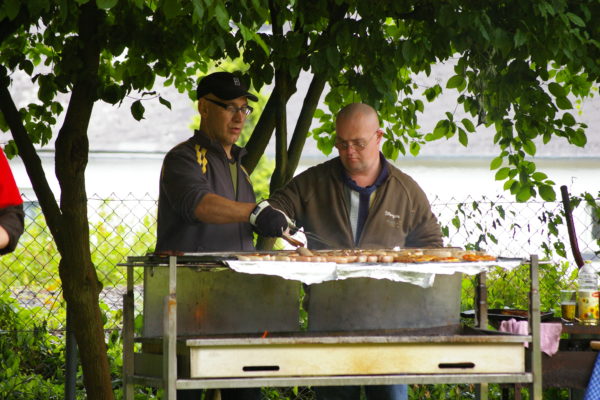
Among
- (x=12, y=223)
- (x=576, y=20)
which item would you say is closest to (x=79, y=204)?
(x=12, y=223)

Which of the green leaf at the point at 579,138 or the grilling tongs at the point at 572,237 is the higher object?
the green leaf at the point at 579,138

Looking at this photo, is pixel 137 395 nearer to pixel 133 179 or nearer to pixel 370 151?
Answer: pixel 370 151

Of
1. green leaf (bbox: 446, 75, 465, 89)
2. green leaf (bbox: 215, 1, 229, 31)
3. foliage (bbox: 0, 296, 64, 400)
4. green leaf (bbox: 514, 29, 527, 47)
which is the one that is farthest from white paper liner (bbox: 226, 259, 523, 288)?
foliage (bbox: 0, 296, 64, 400)

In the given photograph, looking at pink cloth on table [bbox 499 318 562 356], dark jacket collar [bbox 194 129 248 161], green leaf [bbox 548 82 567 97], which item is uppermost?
green leaf [bbox 548 82 567 97]

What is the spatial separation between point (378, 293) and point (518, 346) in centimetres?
80

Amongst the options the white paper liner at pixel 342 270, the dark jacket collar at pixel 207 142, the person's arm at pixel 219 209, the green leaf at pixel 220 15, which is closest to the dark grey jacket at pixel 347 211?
the dark jacket collar at pixel 207 142

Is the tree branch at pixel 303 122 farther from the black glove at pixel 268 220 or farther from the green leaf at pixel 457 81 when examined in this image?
the black glove at pixel 268 220

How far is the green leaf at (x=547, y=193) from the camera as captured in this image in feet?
21.7

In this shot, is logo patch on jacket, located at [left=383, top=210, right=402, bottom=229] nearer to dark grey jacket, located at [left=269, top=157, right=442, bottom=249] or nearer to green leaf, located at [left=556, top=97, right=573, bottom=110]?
dark grey jacket, located at [left=269, top=157, right=442, bottom=249]

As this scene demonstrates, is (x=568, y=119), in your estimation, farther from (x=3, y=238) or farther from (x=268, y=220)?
(x=3, y=238)

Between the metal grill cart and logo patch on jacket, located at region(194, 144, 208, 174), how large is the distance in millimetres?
621

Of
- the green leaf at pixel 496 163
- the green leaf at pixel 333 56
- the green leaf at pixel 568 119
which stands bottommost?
the green leaf at pixel 496 163

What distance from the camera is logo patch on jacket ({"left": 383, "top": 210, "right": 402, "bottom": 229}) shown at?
5.00m

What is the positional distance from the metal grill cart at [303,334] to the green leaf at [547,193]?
2.04 m
